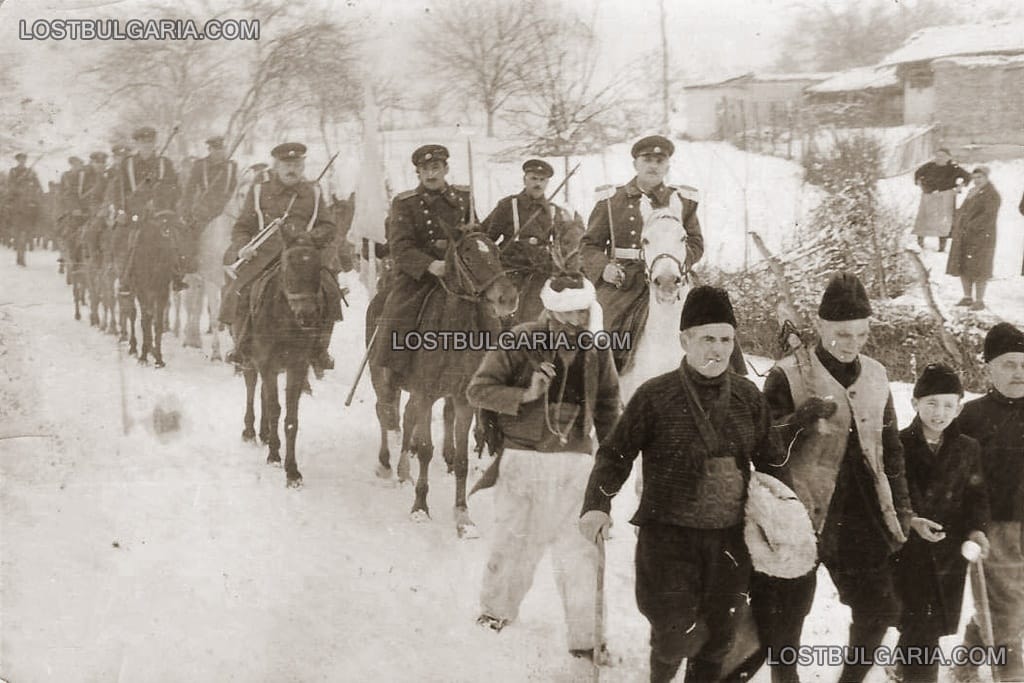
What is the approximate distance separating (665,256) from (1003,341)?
1.64 meters

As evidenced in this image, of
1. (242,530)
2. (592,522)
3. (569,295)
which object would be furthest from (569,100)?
(242,530)

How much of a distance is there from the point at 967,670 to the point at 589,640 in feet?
6.09

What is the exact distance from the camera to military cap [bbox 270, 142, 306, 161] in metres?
4.88

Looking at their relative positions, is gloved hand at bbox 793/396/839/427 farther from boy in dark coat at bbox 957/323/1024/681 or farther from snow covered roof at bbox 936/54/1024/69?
snow covered roof at bbox 936/54/1024/69

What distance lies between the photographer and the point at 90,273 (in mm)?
4984

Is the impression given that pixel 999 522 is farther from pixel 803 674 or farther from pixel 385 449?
pixel 385 449

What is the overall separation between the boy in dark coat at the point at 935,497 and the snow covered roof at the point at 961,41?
174cm

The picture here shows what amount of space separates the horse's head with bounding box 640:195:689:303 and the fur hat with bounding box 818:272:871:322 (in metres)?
0.77

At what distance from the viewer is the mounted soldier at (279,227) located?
4961 mm

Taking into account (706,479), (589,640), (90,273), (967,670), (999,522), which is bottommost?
(967,670)

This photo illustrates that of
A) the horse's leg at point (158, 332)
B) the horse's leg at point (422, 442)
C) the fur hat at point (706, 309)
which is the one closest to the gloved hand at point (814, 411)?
the fur hat at point (706, 309)

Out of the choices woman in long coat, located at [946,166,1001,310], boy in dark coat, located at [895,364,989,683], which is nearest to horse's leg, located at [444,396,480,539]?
boy in dark coat, located at [895,364,989,683]

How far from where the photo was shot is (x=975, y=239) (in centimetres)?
488

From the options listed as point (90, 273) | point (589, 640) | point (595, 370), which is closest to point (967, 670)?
point (589, 640)
